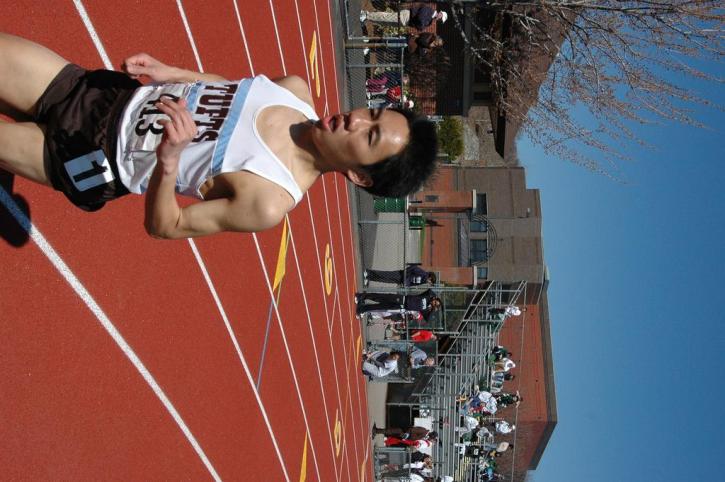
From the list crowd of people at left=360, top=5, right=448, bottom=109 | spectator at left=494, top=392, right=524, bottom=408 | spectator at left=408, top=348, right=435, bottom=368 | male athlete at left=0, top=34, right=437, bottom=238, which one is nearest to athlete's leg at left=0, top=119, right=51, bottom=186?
male athlete at left=0, top=34, right=437, bottom=238

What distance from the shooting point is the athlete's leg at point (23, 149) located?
2562mm

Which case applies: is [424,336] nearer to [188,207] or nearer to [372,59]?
[372,59]

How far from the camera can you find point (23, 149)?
8.50 ft

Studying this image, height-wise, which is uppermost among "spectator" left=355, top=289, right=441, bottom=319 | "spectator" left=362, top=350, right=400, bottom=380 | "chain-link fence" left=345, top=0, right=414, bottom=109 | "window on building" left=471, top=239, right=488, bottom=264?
"chain-link fence" left=345, top=0, right=414, bottom=109

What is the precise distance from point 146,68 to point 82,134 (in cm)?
47

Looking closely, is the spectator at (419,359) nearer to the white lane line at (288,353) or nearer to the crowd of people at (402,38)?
the crowd of people at (402,38)

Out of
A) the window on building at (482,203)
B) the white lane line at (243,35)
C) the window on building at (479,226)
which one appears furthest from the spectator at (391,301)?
the window on building at (482,203)

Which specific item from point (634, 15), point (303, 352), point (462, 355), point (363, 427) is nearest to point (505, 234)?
point (462, 355)

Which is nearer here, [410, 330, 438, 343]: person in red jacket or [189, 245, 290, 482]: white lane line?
[189, 245, 290, 482]: white lane line

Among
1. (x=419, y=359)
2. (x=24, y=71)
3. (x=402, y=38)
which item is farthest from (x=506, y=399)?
(x=24, y=71)

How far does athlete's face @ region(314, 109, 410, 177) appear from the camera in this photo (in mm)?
2912

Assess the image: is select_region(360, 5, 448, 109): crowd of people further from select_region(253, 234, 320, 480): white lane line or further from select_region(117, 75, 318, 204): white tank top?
select_region(117, 75, 318, 204): white tank top

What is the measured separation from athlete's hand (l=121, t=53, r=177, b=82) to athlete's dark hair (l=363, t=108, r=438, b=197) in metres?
1.08

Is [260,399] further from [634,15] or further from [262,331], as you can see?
[634,15]
